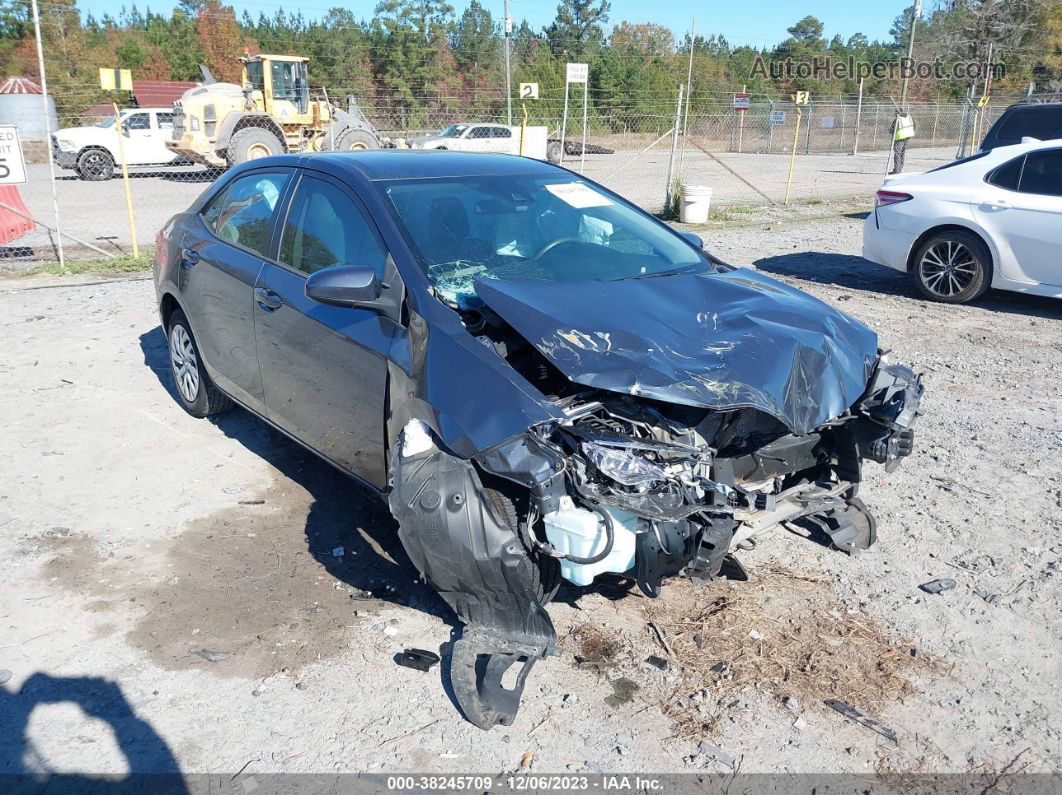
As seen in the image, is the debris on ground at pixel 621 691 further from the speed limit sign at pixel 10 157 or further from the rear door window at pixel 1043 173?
the speed limit sign at pixel 10 157

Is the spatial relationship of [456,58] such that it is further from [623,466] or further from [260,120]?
[623,466]

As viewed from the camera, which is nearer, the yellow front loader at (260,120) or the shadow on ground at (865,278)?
the shadow on ground at (865,278)

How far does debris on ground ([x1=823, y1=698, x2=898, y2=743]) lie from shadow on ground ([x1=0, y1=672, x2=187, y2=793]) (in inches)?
86.7

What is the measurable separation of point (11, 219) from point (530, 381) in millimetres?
10325

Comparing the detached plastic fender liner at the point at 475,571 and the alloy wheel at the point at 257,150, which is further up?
the alloy wheel at the point at 257,150

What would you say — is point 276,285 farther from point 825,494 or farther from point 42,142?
point 42,142

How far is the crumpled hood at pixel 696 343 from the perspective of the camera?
3.10 meters

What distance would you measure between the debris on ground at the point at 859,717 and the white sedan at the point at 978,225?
21.3 feet

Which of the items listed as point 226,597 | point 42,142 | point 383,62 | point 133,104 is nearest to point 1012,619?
point 226,597

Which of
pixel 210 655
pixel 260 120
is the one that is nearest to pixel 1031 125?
pixel 210 655

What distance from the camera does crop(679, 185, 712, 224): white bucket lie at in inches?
557

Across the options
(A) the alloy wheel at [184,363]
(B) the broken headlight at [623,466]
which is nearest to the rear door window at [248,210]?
(A) the alloy wheel at [184,363]

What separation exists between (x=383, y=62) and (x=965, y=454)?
117 ft

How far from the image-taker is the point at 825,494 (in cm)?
375
